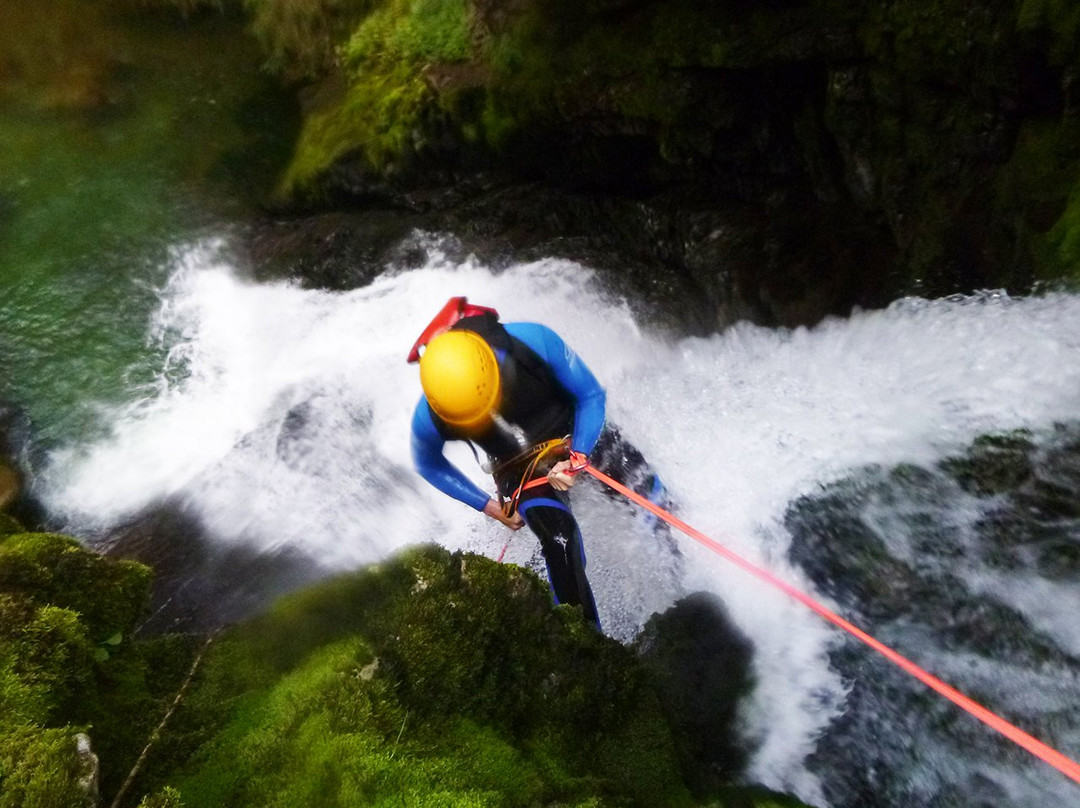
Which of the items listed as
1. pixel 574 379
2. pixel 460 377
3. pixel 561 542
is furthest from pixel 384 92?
pixel 561 542

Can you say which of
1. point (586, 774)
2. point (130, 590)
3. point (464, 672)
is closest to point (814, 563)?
point (586, 774)

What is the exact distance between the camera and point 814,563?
3.91 m

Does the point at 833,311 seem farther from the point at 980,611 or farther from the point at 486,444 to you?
the point at 486,444

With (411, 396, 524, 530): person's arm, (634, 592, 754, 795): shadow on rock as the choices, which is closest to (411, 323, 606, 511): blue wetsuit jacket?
(411, 396, 524, 530): person's arm

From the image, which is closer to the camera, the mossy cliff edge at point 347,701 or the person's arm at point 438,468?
the mossy cliff edge at point 347,701

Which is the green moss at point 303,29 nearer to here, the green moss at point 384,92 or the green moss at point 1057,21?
the green moss at point 384,92

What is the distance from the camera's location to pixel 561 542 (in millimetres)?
3691

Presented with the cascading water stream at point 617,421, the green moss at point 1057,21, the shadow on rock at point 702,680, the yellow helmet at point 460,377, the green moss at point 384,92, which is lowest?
the shadow on rock at point 702,680

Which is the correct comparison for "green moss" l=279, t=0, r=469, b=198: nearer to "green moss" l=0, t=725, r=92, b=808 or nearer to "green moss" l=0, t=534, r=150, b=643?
"green moss" l=0, t=534, r=150, b=643

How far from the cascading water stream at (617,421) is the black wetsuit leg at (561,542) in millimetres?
536

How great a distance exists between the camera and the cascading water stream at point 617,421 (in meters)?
3.62

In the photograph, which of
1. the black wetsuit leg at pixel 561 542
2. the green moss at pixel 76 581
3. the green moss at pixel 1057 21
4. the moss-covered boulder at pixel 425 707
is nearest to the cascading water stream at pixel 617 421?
the black wetsuit leg at pixel 561 542

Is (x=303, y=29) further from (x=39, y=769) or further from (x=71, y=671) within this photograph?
(x=39, y=769)

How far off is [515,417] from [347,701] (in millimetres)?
1468
